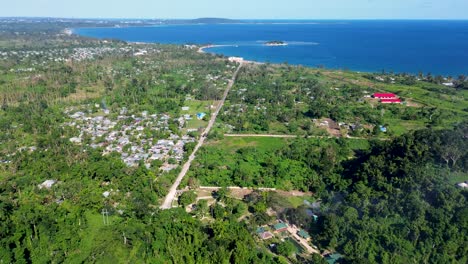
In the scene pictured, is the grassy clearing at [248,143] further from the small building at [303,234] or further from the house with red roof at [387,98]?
the house with red roof at [387,98]

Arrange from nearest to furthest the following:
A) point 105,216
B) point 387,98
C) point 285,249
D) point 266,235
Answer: point 285,249
point 266,235
point 105,216
point 387,98

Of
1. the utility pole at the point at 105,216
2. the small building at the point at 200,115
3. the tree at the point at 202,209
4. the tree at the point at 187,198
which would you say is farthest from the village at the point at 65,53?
the tree at the point at 202,209

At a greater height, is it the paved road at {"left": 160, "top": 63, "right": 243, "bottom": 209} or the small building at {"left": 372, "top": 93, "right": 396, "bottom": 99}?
the small building at {"left": 372, "top": 93, "right": 396, "bottom": 99}

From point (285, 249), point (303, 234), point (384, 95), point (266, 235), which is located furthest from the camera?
point (384, 95)

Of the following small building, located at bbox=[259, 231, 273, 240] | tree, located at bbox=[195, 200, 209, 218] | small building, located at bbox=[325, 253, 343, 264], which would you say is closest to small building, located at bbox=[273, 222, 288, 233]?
small building, located at bbox=[259, 231, 273, 240]

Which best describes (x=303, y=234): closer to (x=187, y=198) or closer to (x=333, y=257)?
(x=333, y=257)

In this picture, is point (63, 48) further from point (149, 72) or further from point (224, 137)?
point (224, 137)

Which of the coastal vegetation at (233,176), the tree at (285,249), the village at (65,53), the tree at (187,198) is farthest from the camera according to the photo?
the village at (65,53)

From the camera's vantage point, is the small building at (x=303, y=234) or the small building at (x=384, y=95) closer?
the small building at (x=303, y=234)

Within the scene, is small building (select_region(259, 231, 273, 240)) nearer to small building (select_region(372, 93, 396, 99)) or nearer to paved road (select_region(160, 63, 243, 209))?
paved road (select_region(160, 63, 243, 209))

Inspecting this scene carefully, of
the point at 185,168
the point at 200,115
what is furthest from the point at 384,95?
the point at 185,168
